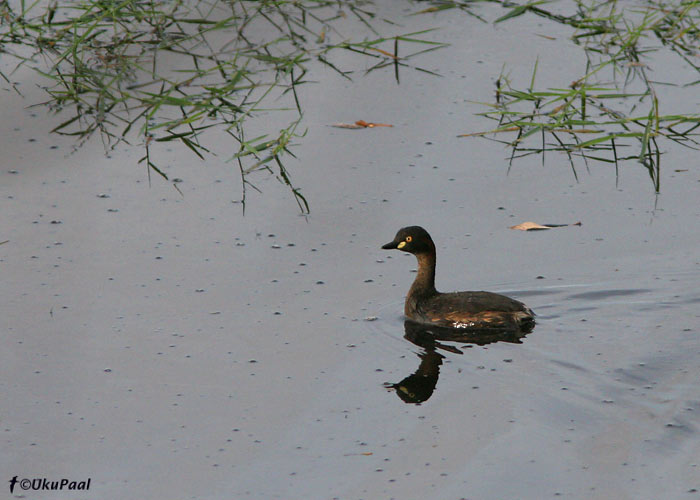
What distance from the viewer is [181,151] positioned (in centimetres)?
947

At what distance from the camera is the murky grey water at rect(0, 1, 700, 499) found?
574 centimetres

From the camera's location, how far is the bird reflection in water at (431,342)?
21.4 ft

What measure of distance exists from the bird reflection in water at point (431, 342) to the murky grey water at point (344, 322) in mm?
76

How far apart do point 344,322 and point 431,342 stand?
1.81 feet

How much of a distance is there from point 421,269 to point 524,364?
118cm

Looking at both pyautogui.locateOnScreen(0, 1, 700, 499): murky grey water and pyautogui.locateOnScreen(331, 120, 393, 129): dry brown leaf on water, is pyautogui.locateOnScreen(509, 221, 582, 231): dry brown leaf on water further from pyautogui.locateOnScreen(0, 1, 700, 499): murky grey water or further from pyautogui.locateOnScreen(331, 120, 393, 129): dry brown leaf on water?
pyautogui.locateOnScreen(331, 120, 393, 129): dry brown leaf on water

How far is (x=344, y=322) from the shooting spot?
7.20 metres

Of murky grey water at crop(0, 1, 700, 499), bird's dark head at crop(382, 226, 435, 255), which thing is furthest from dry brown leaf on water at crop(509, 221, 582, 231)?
bird's dark head at crop(382, 226, 435, 255)

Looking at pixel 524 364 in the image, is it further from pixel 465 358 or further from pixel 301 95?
pixel 301 95

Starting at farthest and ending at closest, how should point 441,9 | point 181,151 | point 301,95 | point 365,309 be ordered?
point 441,9 < point 301,95 < point 181,151 < point 365,309

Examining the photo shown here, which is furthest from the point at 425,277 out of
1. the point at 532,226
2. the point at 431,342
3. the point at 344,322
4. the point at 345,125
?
the point at 345,125

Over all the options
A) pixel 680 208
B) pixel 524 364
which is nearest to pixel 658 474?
pixel 524 364

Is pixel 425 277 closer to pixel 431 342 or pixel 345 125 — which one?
pixel 431 342

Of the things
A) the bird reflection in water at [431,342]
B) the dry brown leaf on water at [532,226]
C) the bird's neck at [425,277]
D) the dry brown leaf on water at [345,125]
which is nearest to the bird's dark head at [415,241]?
the bird's neck at [425,277]
